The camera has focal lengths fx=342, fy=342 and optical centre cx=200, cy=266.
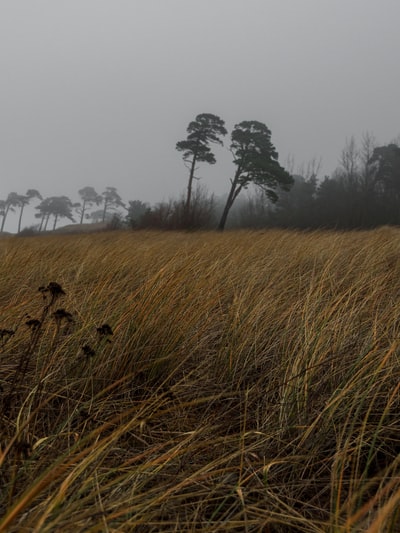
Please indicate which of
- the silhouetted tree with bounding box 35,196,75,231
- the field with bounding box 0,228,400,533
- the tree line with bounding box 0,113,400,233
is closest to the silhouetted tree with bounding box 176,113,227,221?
the tree line with bounding box 0,113,400,233

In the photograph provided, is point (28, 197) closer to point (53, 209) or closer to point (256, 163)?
point (53, 209)

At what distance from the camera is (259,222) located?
31.0m

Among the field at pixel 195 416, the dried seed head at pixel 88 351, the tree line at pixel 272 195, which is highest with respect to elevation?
the tree line at pixel 272 195

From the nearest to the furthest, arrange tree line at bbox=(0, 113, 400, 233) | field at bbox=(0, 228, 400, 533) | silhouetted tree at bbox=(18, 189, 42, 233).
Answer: field at bbox=(0, 228, 400, 533), tree line at bbox=(0, 113, 400, 233), silhouetted tree at bbox=(18, 189, 42, 233)

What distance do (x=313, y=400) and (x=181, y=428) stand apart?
1.60ft

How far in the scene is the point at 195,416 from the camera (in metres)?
1.27

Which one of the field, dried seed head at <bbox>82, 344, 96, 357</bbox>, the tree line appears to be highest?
the tree line

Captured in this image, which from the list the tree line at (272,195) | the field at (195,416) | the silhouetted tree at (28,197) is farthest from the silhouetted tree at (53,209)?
the field at (195,416)

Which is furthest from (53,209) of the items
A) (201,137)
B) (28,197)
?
(201,137)

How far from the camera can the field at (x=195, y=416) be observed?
779 millimetres

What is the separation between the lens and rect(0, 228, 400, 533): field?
30.7 inches

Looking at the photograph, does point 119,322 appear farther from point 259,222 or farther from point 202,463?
point 259,222

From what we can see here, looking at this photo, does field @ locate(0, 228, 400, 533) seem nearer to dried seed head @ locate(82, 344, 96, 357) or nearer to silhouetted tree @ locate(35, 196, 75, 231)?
A: dried seed head @ locate(82, 344, 96, 357)

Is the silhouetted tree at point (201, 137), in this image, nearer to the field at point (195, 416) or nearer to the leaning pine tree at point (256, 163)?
the leaning pine tree at point (256, 163)
